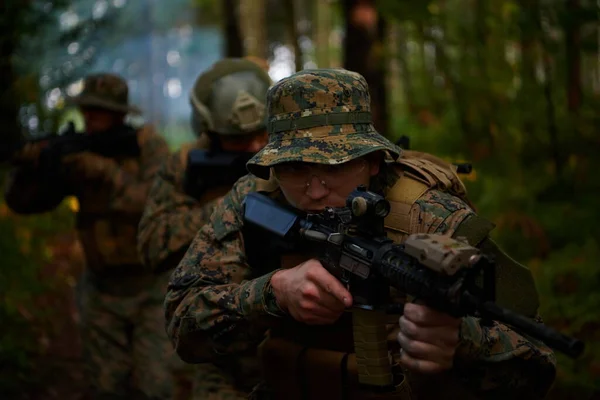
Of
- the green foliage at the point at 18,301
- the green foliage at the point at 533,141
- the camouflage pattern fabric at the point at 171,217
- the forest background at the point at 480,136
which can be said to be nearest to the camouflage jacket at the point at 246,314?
the camouflage pattern fabric at the point at 171,217

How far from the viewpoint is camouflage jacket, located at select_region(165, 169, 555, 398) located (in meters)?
2.70

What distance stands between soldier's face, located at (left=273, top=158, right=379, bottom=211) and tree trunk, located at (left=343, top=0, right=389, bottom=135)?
6459 millimetres

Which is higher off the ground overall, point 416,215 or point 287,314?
point 416,215

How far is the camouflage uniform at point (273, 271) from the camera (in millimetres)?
2732

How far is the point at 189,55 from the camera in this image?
53.8m

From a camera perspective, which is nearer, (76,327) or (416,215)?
(416,215)

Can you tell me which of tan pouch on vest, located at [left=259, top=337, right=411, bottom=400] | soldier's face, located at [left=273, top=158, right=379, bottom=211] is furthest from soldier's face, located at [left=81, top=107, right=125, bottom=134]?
soldier's face, located at [left=273, top=158, right=379, bottom=211]

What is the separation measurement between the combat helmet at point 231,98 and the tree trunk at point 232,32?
7.68 metres

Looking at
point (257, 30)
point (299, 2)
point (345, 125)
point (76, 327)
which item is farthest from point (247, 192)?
point (299, 2)

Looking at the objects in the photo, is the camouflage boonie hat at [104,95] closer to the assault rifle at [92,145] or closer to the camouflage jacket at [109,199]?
the assault rifle at [92,145]

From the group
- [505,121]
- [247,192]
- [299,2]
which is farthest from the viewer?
[299,2]

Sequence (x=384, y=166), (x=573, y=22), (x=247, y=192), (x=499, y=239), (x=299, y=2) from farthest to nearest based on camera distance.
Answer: (x=299, y=2)
(x=499, y=239)
(x=573, y=22)
(x=247, y=192)
(x=384, y=166)

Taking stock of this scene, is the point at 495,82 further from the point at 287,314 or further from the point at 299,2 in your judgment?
the point at 299,2

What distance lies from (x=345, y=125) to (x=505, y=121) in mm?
5551
